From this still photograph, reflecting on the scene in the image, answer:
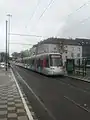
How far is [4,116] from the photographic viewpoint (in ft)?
29.9

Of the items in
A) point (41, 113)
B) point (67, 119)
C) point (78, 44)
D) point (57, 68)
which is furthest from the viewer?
→ point (78, 44)

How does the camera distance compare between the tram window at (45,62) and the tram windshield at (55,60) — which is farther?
the tram window at (45,62)

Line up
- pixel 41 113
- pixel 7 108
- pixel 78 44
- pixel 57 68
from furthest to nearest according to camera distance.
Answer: pixel 78 44 → pixel 57 68 → pixel 7 108 → pixel 41 113

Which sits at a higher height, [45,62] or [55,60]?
[55,60]

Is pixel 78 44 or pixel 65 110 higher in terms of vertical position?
pixel 78 44

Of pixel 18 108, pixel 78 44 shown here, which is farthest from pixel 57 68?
pixel 78 44

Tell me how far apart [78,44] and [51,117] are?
13909 cm

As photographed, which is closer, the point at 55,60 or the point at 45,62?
the point at 55,60

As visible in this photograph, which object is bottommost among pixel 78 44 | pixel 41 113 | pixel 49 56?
pixel 41 113

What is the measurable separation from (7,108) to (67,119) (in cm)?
296

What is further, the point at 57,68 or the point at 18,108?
the point at 57,68

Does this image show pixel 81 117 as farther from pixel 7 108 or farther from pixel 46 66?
pixel 46 66

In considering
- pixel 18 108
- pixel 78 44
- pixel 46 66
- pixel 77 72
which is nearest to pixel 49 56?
pixel 46 66

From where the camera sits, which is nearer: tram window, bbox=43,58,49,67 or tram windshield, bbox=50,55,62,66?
tram windshield, bbox=50,55,62,66
